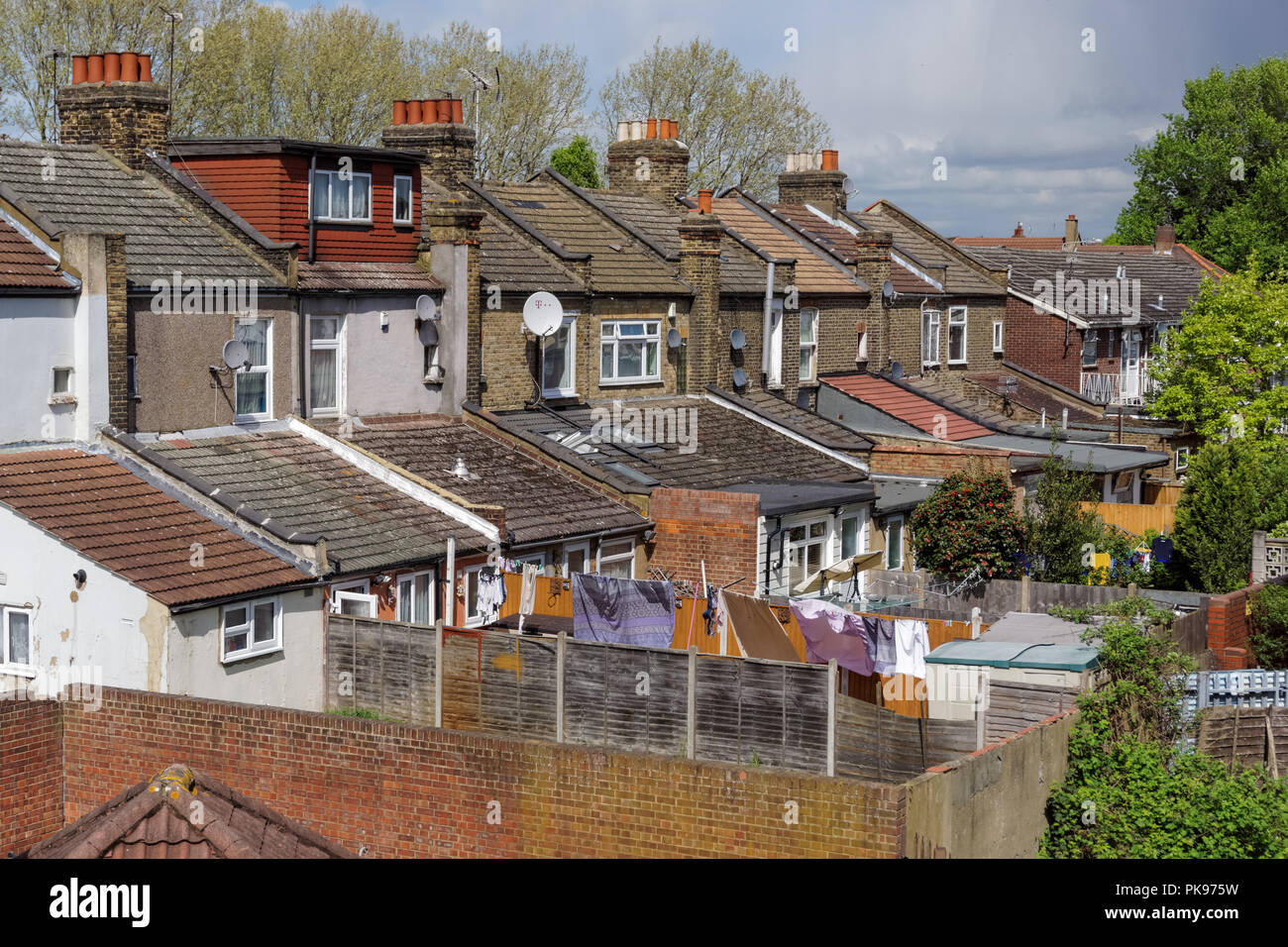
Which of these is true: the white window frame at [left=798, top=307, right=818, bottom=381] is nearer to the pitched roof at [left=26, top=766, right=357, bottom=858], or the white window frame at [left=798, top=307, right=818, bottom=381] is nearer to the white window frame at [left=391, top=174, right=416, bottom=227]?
the white window frame at [left=391, top=174, right=416, bottom=227]

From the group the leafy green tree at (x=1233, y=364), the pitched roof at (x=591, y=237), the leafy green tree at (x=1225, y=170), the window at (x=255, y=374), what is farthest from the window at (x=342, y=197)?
the leafy green tree at (x=1225, y=170)

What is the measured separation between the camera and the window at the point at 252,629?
21.8m

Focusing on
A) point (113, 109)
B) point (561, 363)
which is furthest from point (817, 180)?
point (113, 109)

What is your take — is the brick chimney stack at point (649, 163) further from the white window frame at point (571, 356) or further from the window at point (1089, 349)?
the window at point (1089, 349)

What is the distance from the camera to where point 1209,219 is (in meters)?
70.9

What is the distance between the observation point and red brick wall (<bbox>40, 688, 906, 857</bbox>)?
1631cm

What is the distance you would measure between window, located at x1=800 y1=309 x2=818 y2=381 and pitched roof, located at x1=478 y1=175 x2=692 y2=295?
5424 millimetres

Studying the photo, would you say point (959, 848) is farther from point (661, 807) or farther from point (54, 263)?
point (54, 263)

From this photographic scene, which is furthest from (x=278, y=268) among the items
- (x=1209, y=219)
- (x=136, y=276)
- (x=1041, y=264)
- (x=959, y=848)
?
(x=1209, y=219)

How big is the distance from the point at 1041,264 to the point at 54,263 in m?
39.8

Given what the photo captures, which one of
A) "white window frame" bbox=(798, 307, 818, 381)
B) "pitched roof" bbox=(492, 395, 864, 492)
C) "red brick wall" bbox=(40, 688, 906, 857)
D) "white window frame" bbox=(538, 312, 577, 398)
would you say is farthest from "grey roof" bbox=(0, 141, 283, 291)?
"white window frame" bbox=(798, 307, 818, 381)

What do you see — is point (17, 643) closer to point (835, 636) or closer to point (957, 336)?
point (835, 636)

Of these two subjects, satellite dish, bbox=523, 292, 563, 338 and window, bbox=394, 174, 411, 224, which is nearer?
window, bbox=394, 174, 411, 224

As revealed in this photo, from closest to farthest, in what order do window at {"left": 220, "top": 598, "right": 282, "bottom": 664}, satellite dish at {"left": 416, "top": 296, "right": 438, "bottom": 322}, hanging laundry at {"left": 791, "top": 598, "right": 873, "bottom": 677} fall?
window at {"left": 220, "top": 598, "right": 282, "bottom": 664} → hanging laundry at {"left": 791, "top": 598, "right": 873, "bottom": 677} → satellite dish at {"left": 416, "top": 296, "right": 438, "bottom": 322}
